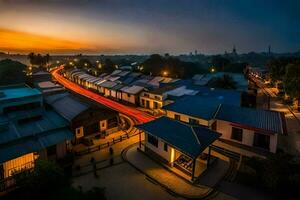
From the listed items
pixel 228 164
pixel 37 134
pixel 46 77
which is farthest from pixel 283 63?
pixel 46 77

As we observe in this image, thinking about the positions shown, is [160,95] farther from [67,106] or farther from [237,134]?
[67,106]

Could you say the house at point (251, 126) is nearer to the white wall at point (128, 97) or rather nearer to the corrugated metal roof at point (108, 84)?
the white wall at point (128, 97)

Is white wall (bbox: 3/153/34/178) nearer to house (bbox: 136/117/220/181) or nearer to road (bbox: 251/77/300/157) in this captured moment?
house (bbox: 136/117/220/181)

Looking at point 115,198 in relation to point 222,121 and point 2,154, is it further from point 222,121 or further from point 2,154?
point 222,121

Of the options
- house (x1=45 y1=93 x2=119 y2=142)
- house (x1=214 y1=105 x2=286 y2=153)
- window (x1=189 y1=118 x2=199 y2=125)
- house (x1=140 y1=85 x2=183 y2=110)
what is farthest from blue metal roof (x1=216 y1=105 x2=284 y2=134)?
house (x1=45 y1=93 x2=119 y2=142)

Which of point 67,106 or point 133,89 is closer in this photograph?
point 67,106

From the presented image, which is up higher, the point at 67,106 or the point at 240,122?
the point at 67,106

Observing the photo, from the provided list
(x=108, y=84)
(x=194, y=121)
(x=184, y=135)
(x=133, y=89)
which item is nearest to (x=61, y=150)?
(x=184, y=135)
